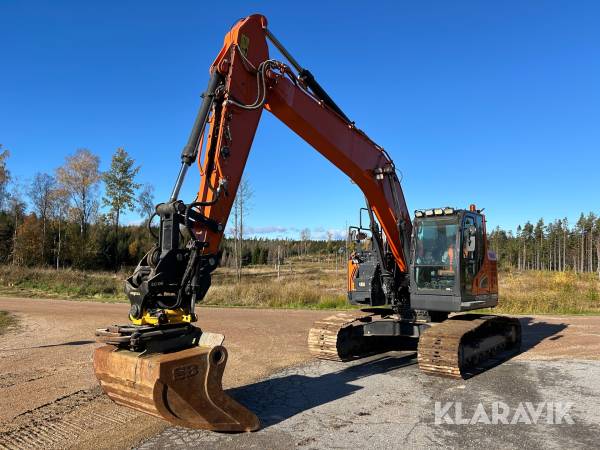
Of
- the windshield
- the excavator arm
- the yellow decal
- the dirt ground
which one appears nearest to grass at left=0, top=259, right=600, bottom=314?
the dirt ground

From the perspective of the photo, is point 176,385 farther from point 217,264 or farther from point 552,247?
point 552,247

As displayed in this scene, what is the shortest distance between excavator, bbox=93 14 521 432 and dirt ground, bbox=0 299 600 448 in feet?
2.11

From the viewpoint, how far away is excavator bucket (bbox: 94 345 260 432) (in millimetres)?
4766

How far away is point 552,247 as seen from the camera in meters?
103

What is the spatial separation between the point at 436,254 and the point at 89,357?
694 cm

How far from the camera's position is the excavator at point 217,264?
512 centimetres

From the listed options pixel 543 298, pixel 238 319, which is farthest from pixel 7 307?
pixel 543 298

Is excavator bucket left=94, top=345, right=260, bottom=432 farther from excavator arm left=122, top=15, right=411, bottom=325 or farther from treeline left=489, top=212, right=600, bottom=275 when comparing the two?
treeline left=489, top=212, right=600, bottom=275

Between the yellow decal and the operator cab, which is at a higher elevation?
the yellow decal

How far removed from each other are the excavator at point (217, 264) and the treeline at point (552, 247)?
9319 cm

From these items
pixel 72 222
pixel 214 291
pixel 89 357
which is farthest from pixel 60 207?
pixel 89 357

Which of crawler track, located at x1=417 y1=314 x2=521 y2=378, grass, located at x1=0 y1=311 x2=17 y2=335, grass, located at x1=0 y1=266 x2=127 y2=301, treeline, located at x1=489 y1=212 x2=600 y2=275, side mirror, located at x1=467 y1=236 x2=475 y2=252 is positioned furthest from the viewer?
treeline, located at x1=489 y1=212 x2=600 y2=275

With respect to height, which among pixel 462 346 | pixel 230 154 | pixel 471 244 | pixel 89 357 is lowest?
pixel 89 357

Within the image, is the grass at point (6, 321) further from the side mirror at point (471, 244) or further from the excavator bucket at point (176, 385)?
the side mirror at point (471, 244)
